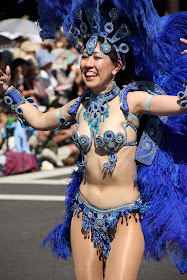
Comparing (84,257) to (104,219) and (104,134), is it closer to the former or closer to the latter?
(104,219)

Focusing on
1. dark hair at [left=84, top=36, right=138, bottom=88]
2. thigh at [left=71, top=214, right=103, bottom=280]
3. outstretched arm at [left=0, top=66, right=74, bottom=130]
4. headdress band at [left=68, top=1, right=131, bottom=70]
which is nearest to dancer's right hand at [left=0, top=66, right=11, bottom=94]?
outstretched arm at [left=0, top=66, right=74, bottom=130]

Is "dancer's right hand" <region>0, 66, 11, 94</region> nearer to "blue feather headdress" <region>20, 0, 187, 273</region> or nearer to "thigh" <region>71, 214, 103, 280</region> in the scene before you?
"blue feather headdress" <region>20, 0, 187, 273</region>

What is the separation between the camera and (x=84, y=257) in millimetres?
3787

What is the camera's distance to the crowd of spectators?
36.5 ft

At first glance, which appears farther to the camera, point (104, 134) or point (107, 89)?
point (107, 89)

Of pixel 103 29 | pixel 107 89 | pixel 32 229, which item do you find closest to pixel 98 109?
pixel 107 89

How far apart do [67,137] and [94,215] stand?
8459 mm

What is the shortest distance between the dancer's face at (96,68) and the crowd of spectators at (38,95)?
7.32m

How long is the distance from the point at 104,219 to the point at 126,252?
242mm

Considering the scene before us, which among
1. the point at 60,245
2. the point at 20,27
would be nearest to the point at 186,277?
the point at 60,245

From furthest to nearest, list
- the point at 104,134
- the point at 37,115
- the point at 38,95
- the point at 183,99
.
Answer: the point at 38,95
the point at 37,115
the point at 104,134
the point at 183,99

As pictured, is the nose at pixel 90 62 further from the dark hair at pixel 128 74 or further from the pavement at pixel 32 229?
the pavement at pixel 32 229

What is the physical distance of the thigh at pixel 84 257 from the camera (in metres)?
3.77

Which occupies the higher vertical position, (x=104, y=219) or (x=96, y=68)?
(x=96, y=68)
